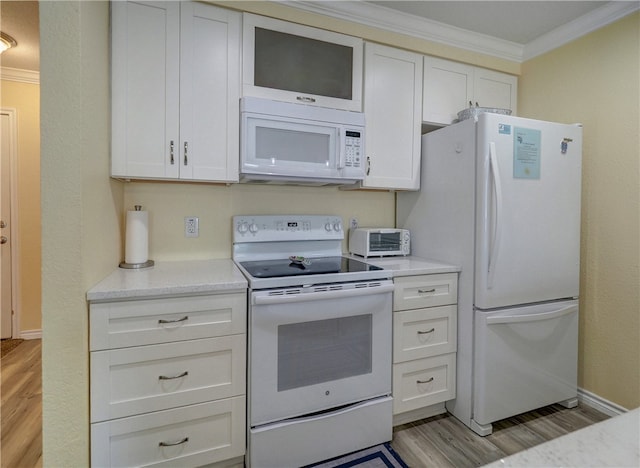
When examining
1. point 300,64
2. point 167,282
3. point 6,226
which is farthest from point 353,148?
point 6,226

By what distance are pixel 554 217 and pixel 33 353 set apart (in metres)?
4.05

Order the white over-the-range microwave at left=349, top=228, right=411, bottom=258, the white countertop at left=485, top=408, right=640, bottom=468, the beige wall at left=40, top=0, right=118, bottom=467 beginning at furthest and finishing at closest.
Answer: the white over-the-range microwave at left=349, top=228, right=411, bottom=258 → the beige wall at left=40, top=0, right=118, bottom=467 → the white countertop at left=485, top=408, right=640, bottom=468

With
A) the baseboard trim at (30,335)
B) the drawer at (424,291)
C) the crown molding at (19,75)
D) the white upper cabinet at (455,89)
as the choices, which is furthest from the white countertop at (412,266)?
the crown molding at (19,75)

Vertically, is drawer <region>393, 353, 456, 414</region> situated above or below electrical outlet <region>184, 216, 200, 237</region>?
below

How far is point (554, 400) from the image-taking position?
6.76 feet

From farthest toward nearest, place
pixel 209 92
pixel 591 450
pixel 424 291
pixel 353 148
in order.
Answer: pixel 353 148 → pixel 424 291 → pixel 209 92 → pixel 591 450

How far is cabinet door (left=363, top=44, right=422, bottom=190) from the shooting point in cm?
214

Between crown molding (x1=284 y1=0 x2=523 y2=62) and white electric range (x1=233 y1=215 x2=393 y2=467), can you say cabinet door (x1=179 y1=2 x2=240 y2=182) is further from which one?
white electric range (x1=233 y1=215 x2=393 y2=467)

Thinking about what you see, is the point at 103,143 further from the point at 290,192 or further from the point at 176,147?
the point at 290,192

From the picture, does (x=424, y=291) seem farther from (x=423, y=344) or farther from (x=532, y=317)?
(x=532, y=317)

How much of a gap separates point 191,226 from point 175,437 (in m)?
1.13

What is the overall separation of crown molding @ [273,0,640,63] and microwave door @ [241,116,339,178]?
0.72 m

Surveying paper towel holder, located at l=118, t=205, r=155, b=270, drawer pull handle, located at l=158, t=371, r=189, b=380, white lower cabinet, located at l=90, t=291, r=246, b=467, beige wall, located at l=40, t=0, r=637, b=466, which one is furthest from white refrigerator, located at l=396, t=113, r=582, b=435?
beige wall, located at l=40, t=0, r=637, b=466

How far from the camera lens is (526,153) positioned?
1876 millimetres
